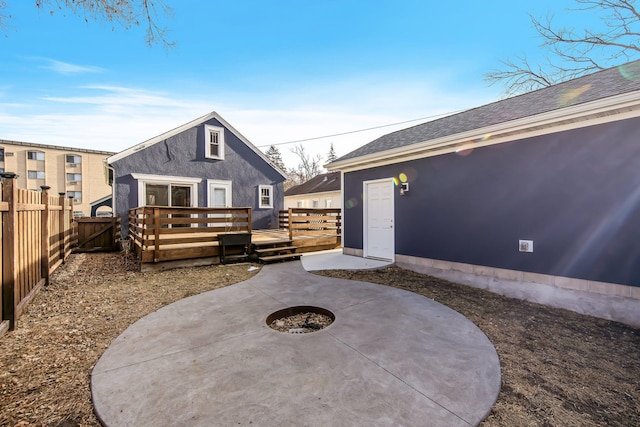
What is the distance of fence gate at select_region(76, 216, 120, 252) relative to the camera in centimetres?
923

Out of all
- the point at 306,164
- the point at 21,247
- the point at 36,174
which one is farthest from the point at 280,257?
the point at 36,174

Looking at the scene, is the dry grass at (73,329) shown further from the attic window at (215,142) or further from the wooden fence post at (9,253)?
the attic window at (215,142)

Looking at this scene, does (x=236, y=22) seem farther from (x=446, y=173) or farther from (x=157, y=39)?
(x=446, y=173)

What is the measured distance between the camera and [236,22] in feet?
21.9

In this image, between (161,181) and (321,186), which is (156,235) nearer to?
(161,181)

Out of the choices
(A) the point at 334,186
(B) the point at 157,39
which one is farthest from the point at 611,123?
(A) the point at 334,186

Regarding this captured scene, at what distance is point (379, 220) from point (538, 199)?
3508 mm

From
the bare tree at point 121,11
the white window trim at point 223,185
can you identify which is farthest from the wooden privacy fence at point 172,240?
the white window trim at point 223,185

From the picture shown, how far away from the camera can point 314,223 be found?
32.8ft

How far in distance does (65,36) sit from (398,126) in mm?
12619

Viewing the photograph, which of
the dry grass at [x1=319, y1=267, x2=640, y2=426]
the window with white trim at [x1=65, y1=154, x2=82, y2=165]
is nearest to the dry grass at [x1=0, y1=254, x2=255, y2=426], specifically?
the dry grass at [x1=319, y1=267, x2=640, y2=426]

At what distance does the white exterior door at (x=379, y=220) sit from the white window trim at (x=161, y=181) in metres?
7.32

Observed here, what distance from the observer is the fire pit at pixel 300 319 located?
140 inches

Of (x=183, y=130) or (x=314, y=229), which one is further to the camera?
(x=183, y=130)
